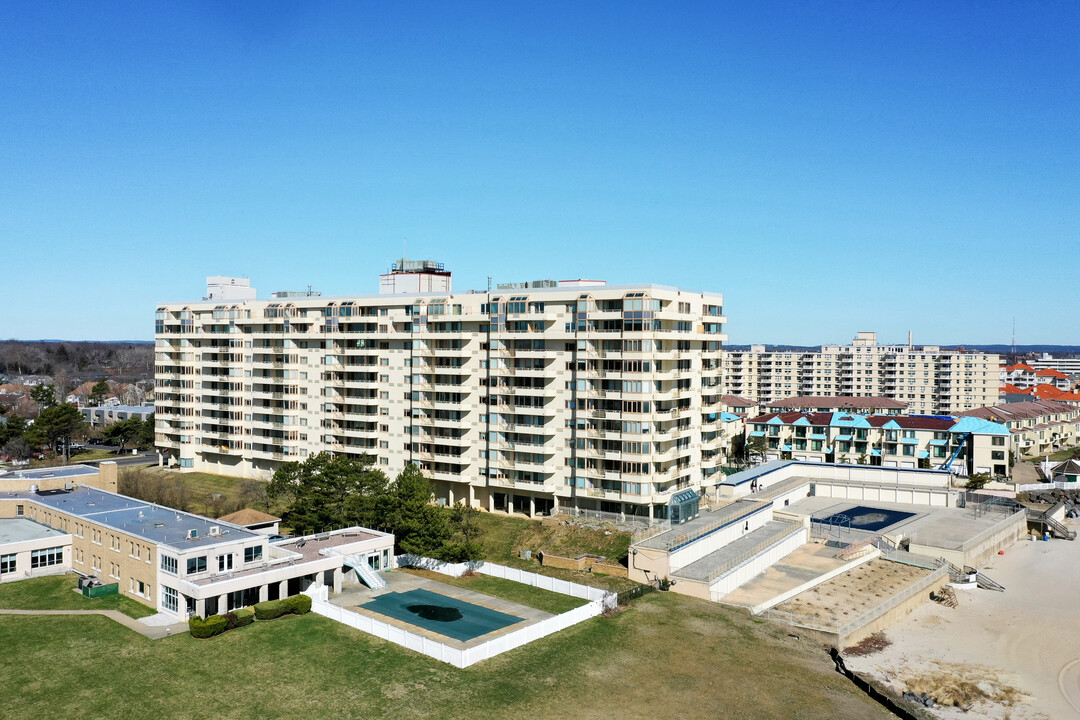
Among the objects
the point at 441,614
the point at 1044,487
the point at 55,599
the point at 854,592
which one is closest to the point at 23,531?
the point at 55,599

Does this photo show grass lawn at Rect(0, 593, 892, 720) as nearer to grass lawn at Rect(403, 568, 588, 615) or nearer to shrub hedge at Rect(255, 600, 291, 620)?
shrub hedge at Rect(255, 600, 291, 620)

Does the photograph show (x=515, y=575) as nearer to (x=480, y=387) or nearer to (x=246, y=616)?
(x=246, y=616)

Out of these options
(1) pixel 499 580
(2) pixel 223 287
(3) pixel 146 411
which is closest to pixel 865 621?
(1) pixel 499 580

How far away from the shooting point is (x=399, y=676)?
164ft

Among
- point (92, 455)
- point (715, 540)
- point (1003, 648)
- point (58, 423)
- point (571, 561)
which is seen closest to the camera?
point (1003, 648)

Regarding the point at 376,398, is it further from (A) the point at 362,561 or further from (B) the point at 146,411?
(B) the point at 146,411

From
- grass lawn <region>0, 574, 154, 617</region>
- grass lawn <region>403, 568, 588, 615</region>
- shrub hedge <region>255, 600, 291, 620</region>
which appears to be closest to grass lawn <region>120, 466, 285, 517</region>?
grass lawn <region>0, 574, 154, 617</region>

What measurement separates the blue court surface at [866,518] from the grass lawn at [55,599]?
70823 millimetres

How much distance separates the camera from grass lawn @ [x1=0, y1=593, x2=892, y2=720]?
46.0 meters

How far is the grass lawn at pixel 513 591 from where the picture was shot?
64312 mm

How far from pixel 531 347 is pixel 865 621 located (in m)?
44.9

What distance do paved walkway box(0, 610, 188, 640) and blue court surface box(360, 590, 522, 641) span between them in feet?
44.8

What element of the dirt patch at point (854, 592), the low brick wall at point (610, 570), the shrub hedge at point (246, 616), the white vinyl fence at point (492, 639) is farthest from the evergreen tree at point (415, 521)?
the dirt patch at point (854, 592)

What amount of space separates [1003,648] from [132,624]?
6628 centimetres
